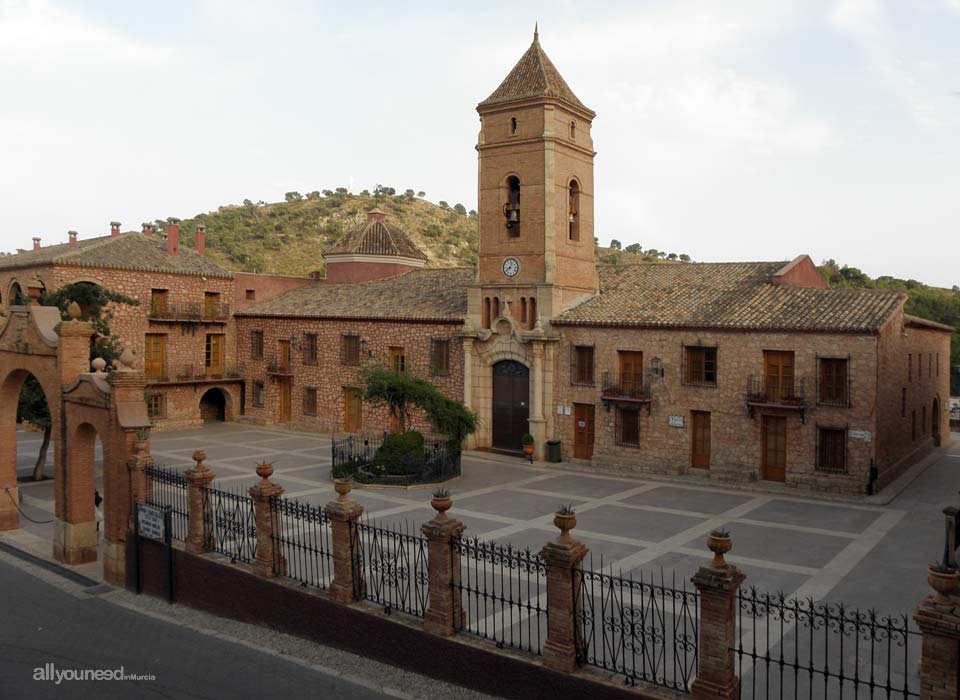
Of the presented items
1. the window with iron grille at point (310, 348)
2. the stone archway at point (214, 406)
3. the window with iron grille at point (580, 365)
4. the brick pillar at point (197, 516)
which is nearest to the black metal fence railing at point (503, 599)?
the brick pillar at point (197, 516)

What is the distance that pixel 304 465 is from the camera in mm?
27688

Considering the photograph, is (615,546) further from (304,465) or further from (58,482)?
(304,465)

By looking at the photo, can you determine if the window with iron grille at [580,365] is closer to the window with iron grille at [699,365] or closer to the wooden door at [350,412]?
the window with iron grille at [699,365]

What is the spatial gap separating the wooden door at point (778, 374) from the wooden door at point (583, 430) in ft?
21.0

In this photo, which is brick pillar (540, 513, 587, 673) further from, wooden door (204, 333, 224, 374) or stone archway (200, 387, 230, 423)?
stone archway (200, 387, 230, 423)

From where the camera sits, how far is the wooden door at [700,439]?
25219mm

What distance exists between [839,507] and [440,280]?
20465 millimetres

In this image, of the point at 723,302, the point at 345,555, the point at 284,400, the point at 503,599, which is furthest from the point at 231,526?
the point at 284,400

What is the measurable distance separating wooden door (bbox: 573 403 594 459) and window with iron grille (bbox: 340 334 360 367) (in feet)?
36.8

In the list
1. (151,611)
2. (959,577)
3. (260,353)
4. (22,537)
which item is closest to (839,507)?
(959,577)

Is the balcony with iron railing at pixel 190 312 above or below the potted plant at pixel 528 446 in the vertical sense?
above

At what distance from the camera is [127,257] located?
1416 inches

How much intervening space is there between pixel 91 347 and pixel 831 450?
2376cm

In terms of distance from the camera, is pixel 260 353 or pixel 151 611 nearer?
pixel 151 611
